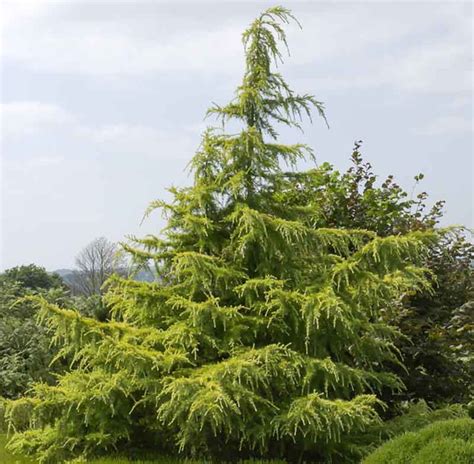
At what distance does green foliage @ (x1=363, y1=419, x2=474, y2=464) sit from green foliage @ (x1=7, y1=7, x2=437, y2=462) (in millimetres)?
546

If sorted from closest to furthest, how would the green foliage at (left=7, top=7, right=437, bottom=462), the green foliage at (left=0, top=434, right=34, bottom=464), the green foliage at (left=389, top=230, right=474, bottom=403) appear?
the green foliage at (left=7, top=7, right=437, bottom=462), the green foliage at (left=0, top=434, right=34, bottom=464), the green foliage at (left=389, top=230, right=474, bottom=403)

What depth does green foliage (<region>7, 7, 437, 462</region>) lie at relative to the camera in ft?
21.4

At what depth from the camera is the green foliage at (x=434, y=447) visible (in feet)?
17.3

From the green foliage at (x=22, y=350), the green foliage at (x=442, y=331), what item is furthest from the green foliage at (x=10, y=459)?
the green foliage at (x=442, y=331)

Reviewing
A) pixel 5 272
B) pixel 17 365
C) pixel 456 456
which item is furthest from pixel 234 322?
pixel 5 272

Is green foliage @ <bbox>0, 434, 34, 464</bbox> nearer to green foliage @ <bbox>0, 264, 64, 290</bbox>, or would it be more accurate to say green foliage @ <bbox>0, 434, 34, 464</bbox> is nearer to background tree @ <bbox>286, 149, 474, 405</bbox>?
background tree @ <bbox>286, 149, 474, 405</bbox>

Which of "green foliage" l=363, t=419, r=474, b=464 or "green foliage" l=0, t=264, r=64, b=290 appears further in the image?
"green foliage" l=0, t=264, r=64, b=290

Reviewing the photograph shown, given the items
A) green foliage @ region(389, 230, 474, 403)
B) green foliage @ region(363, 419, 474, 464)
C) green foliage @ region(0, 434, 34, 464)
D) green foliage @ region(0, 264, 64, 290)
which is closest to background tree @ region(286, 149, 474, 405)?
green foliage @ region(389, 230, 474, 403)

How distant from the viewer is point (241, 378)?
255 inches

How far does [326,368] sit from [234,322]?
1.05m

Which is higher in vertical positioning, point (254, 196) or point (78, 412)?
point (254, 196)

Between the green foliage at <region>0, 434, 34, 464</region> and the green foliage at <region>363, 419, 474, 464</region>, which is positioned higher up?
the green foliage at <region>363, 419, 474, 464</region>

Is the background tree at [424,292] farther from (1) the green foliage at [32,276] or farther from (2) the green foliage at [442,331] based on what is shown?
(1) the green foliage at [32,276]

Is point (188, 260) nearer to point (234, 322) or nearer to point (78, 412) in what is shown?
point (234, 322)
